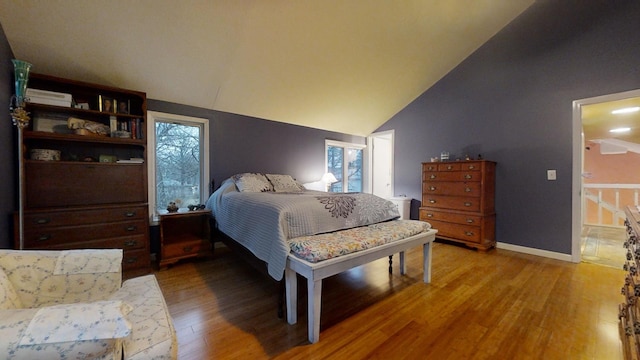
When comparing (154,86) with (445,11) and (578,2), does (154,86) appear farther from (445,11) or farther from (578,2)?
(578,2)

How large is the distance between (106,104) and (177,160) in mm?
965

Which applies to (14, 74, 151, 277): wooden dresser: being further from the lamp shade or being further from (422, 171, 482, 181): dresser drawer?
(422, 171, 482, 181): dresser drawer

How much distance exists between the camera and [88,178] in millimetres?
2410

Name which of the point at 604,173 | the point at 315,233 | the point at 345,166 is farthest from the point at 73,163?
the point at 604,173

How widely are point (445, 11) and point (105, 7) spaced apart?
11.6 feet

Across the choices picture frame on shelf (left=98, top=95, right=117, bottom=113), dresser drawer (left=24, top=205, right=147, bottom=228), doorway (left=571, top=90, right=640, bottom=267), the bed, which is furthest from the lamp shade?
doorway (left=571, top=90, right=640, bottom=267)

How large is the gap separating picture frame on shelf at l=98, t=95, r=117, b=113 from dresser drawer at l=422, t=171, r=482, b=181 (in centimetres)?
418

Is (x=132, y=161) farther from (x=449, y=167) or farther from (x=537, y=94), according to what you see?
(x=537, y=94)

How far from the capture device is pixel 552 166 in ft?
10.2

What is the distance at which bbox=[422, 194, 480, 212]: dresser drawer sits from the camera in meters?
3.36

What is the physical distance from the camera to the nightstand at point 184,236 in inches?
107

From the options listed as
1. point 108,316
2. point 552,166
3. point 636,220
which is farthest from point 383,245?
point 552,166

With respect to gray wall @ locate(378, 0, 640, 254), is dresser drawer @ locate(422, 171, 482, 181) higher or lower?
lower

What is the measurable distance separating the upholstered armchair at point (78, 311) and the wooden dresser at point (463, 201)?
3585mm
